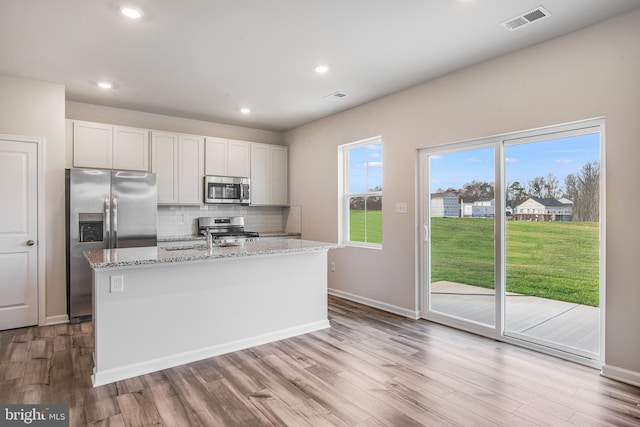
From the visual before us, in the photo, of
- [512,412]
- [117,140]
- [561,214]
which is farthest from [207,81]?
[512,412]

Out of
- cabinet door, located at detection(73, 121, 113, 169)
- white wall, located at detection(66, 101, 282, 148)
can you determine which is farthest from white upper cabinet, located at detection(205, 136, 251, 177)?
cabinet door, located at detection(73, 121, 113, 169)

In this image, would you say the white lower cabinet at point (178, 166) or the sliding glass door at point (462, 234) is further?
the white lower cabinet at point (178, 166)

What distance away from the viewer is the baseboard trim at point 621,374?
262 cm

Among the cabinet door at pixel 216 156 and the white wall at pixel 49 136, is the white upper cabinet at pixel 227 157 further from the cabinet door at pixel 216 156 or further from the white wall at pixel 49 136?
the white wall at pixel 49 136

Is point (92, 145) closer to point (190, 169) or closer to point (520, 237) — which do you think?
point (190, 169)


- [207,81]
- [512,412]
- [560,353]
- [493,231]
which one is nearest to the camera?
[512,412]

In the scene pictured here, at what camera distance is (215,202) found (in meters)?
5.54

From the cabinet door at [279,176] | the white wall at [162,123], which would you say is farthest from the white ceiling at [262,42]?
the cabinet door at [279,176]

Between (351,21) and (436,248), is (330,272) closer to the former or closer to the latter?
(436,248)

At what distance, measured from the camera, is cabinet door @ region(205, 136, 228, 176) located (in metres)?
5.53

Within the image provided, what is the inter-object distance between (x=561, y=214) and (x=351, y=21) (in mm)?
2437

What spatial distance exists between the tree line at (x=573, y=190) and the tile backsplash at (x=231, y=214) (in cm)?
356

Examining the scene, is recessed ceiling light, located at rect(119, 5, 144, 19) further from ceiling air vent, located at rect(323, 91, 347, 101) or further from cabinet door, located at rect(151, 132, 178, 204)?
cabinet door, located at rect(151, 132, 178, 204)

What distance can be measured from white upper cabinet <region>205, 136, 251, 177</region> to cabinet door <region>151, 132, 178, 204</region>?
481 mm
